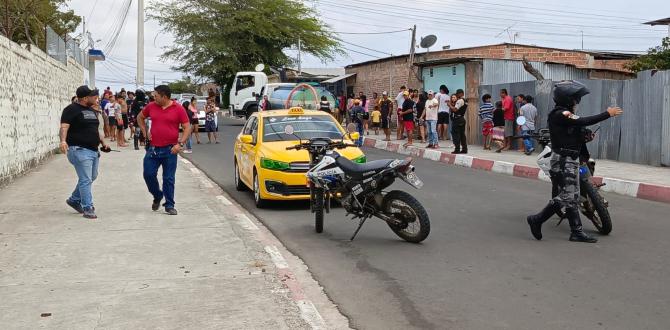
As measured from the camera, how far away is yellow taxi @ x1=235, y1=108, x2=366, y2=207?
9.95 m

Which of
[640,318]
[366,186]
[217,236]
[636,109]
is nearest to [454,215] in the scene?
[366,186]

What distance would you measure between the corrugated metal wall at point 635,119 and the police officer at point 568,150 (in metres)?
7.77

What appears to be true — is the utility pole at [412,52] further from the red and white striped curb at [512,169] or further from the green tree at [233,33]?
the green tree at [233,33]

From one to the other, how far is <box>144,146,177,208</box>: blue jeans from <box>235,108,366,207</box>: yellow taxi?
1.34 m

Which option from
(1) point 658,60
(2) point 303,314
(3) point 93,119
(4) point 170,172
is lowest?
(2) point 303,314

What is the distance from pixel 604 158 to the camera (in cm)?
1625

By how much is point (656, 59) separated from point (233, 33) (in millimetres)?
30884

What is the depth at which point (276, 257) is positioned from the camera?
691cm

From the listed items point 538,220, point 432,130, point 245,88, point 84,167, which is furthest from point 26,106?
point 245,88

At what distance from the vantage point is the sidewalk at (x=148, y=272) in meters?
5.04

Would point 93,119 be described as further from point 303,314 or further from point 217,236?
point 303,314

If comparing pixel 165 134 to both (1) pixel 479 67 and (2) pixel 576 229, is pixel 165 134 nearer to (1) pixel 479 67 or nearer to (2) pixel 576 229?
(2) pixel 576 229

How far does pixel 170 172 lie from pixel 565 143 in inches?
196

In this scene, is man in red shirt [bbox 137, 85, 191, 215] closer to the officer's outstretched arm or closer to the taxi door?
the taxi door
